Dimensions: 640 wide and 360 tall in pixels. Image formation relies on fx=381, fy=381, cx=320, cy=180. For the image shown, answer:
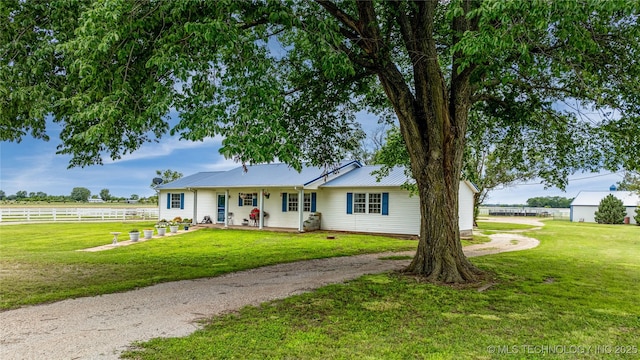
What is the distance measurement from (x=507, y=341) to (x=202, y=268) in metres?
7.19

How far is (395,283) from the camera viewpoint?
7840mm

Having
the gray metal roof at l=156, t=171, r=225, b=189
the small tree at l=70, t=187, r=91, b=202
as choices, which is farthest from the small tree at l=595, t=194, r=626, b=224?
the small tree at l=70, t=187, r=91, b=202

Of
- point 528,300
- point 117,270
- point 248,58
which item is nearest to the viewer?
point 248,58

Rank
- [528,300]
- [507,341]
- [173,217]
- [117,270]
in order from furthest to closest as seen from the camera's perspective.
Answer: [173,217] < [117,270] < [528,300] < [507,341]

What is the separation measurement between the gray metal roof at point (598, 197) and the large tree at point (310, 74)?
33.8 meters

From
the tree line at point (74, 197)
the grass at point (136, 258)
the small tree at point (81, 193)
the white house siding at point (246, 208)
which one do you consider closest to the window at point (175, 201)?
the white house siding at point (246, 208)

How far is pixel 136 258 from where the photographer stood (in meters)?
11.0

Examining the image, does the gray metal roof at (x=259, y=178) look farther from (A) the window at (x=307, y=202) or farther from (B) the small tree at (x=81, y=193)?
(B) the small tree at (x=81, y=193)

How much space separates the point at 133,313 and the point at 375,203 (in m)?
14.2

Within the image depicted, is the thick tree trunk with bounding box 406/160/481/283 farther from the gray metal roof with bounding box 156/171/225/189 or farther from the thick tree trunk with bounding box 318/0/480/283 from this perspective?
the gray metal roof with bounding box 156/171/225/189

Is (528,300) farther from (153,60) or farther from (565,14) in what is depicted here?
(153,60)

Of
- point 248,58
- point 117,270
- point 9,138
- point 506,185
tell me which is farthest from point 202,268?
point 506,185

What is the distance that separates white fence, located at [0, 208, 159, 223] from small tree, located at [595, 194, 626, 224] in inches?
1540

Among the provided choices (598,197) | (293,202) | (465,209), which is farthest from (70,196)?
(598,197)
